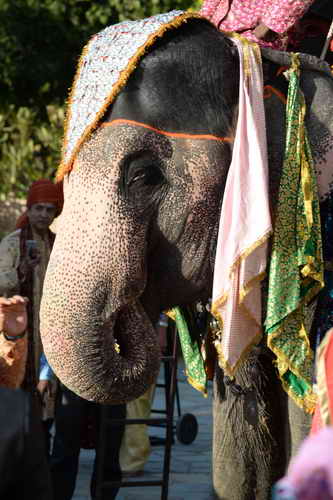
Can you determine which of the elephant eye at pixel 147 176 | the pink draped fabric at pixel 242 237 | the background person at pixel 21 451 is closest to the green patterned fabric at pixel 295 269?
the pink draped fabric at pixel 242 237

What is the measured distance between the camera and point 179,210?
311 centimetres

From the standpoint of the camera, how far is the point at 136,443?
705 cm

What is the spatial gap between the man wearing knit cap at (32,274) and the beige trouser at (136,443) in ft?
3.74

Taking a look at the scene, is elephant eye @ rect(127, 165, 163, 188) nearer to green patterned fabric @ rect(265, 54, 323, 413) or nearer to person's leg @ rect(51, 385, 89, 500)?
green patterned fabric @ rect(265, 54, 323, 413)

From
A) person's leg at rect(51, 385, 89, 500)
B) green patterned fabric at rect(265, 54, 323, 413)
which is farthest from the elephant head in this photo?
person's leg at rect(51, 385, 89, 500)

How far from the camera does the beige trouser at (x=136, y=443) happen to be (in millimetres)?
7008

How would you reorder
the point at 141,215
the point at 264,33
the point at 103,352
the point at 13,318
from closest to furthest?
the point at 103,352
the point at 141,215
the point at 264,33
the point at 13,318

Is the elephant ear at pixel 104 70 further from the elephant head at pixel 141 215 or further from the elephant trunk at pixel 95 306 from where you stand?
the elephant trunk at pixel 95 306

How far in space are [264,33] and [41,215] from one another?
2.68 meters

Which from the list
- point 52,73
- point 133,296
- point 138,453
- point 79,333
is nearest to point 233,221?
point 133,296

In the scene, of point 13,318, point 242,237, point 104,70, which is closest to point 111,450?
point 13,318

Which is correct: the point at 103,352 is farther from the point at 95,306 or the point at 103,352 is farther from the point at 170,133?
the point at 170,133

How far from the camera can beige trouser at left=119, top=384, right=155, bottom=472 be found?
7.01 metres

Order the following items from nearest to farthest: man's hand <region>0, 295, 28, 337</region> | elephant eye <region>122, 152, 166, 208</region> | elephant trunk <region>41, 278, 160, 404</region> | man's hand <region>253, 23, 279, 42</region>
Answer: elephant trunk <region>41, 278, 160, 404</region> < elephant eye <region>122, 152, 166, 208</region> < man's hand <region>253, 23, 279, 42</region> < man's hand <region>0, 295, 28, 337</region>
